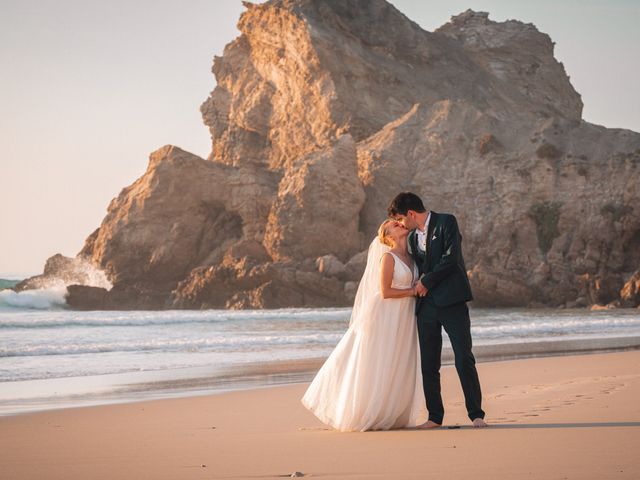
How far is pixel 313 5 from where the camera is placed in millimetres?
52719

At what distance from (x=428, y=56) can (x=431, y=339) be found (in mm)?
50372

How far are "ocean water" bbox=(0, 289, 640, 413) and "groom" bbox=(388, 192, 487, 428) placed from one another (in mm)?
3608

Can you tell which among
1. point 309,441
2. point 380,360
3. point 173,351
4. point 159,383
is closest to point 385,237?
point 380,360

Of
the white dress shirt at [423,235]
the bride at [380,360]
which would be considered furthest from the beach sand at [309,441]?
the white dress shirt at [423,235]

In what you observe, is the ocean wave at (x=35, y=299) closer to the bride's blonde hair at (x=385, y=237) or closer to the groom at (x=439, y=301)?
the bride's blonde hair at (x=385, y=237)

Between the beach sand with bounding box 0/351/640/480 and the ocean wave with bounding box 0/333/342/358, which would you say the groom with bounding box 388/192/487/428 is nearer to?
the beach sand with bounding box 0/351/640/480

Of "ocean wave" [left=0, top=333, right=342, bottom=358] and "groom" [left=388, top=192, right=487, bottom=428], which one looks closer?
"groom" [left=388, top=192, right=487, bottom=428]

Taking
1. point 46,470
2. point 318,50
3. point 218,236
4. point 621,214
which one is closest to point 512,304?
point 621,214

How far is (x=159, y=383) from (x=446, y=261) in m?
5.07

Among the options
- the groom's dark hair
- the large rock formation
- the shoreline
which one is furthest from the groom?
the large rock formation

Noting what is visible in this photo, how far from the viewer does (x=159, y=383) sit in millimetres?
10477

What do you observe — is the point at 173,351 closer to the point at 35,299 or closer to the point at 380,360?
the point at 380,360

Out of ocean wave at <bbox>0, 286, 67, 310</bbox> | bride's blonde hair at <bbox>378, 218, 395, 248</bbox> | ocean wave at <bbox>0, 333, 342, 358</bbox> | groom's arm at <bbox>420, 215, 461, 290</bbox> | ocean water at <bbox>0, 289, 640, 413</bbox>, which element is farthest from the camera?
ocean wave at <bbox>0, 286, 67, 310</bbox>

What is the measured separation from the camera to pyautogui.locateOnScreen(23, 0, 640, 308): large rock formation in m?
39.1
